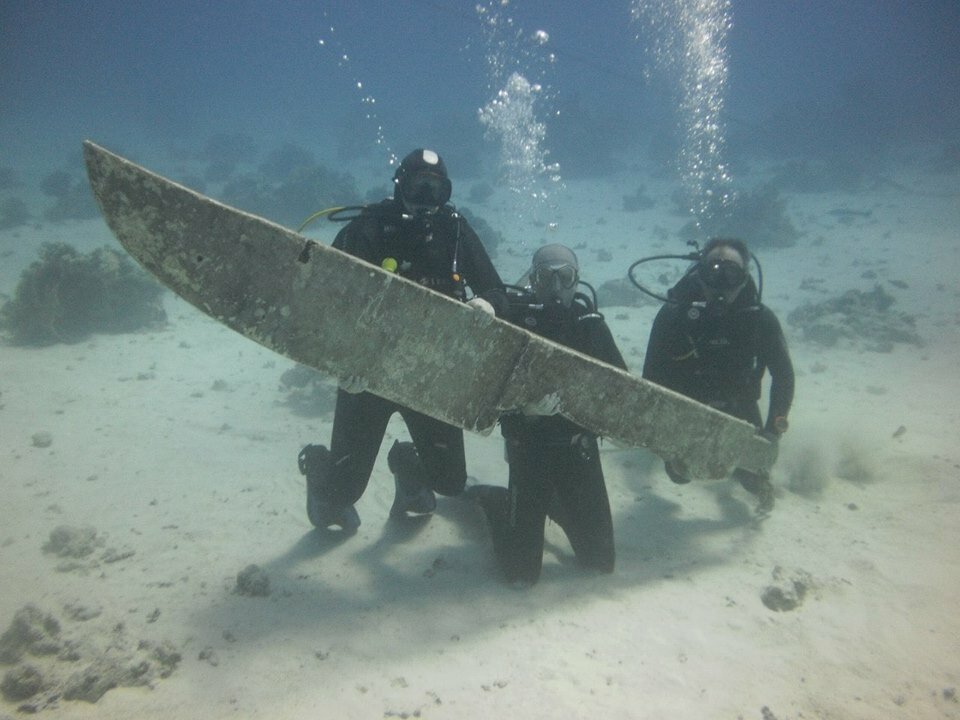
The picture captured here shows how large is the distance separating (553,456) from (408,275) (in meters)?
1.85

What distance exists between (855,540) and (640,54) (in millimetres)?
118321

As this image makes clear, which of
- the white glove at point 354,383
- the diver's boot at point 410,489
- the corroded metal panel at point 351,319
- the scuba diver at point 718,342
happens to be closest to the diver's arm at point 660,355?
the scuba diver at point 718,342

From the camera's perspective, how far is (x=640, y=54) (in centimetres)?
10006

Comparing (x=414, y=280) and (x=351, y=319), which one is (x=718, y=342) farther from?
(x=351, y=319)

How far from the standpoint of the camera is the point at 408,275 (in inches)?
144

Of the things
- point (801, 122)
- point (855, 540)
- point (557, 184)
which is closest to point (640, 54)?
point (801, 122)

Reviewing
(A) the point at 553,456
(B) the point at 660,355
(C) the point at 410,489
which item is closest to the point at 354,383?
(A) the point at 553,456

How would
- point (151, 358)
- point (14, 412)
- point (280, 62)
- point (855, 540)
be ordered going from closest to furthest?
point (855, 540), point (14, 412), point (151, 358), point (280, 62)

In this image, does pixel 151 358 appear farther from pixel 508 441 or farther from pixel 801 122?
pixel 801 122

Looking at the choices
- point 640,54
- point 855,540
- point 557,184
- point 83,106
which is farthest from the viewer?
point 640,54

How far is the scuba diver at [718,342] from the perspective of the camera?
4.75 m

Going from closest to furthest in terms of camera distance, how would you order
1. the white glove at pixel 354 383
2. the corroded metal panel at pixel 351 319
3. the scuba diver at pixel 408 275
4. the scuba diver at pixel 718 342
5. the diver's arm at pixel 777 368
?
the corroded metal panel at pixel 351 319
the white glove at pixel 354 383
the scuba diver at pixel 408 275
the scuba diver at pixel 718 342
the diver's arm at pixel 777 368

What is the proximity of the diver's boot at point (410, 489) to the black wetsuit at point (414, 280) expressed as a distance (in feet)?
1.71

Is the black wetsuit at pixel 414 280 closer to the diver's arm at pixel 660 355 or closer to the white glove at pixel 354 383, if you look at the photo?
the white glove at pixel 354 383
